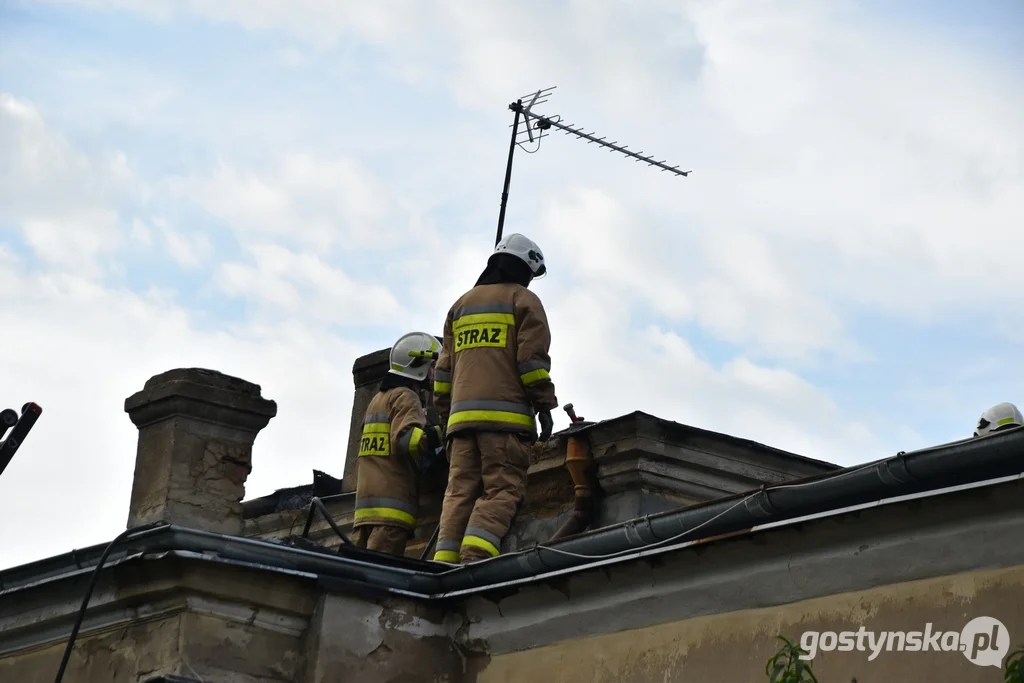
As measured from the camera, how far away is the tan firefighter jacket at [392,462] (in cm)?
1082

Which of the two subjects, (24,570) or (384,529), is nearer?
(24,570)

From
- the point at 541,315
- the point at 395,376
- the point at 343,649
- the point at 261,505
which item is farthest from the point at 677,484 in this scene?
A: the point at 261,505

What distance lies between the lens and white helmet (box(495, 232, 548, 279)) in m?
10.1

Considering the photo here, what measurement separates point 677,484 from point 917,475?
4255mm

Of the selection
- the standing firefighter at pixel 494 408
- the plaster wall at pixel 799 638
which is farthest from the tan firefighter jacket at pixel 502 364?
the plaster wall at pixel 799 638

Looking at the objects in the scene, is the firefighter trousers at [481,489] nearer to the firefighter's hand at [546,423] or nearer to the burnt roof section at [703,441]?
the firefighter's hand at [546,423]

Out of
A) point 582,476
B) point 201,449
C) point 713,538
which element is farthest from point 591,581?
point 201,449

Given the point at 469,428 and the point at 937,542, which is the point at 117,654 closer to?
the point at 469,428

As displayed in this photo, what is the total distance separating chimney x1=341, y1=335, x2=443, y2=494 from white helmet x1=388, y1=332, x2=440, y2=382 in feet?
5.11

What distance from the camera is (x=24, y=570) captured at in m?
8.51
